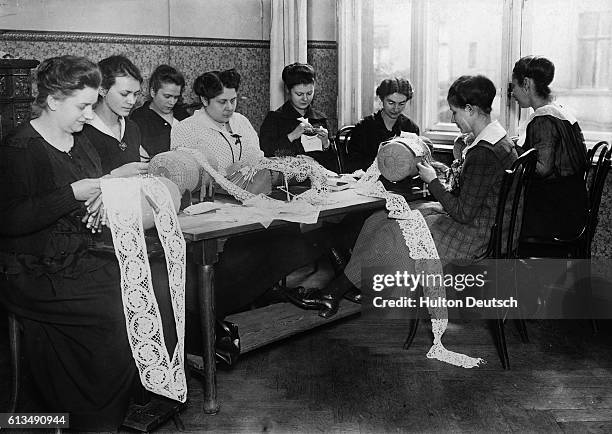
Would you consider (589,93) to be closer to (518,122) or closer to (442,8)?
(518,122)

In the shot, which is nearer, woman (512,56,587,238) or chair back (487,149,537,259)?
chair back (487,149,537,259)

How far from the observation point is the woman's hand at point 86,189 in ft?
7.77

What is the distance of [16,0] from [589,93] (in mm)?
2924

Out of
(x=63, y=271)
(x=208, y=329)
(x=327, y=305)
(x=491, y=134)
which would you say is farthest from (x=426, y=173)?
(x=63, y=271)

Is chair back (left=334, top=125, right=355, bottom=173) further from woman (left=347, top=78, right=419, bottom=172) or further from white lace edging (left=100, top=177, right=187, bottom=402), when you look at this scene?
white lace edging (left=100, top=177, right=187, bottom=402)

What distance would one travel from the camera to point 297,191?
10.7ft

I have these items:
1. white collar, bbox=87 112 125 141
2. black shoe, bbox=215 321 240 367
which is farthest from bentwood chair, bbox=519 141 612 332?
white collar, bbox=87 112 125 141

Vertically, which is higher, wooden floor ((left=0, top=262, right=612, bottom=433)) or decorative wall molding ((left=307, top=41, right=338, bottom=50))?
decorative wall molding ((left=307, top=41, right=338, bottom=50))

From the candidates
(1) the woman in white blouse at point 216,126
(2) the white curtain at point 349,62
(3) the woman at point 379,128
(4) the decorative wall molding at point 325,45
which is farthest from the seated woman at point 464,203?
(4) the decorative wall molding at point 325,45

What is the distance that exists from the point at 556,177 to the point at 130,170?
1955mm

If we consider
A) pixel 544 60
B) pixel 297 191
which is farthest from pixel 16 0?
pixel 544 60

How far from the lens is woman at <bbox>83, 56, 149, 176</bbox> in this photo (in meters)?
2.89

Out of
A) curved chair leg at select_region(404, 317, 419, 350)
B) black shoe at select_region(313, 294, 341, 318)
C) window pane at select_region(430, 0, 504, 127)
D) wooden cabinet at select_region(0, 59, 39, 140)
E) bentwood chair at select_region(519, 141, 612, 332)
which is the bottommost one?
curved chair leg at select_region(404, 317, 419, 350)

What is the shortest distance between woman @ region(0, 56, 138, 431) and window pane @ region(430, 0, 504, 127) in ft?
9.36
